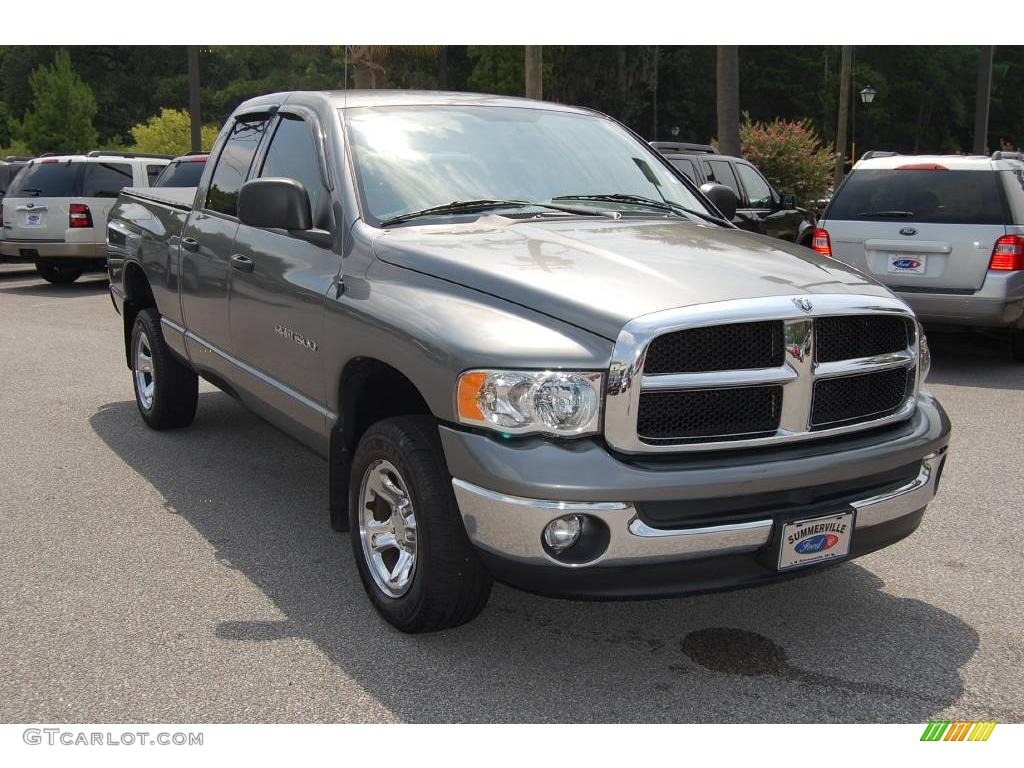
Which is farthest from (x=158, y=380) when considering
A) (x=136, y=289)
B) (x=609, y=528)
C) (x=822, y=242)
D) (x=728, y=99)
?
(x=728, y=99)

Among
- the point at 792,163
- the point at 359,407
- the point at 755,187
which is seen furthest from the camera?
the point at 792,163

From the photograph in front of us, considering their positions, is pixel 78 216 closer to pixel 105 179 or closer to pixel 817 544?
pixel 105 179

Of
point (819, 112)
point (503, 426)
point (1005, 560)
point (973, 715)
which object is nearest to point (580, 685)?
point (503, 426)

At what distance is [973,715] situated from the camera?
3.44m

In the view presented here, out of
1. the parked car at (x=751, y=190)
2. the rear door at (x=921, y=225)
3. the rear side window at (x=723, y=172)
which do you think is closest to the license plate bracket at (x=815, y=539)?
the rear door at (x=921, y=225)

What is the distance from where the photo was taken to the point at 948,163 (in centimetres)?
935

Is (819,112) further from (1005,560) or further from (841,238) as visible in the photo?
(1005,560)

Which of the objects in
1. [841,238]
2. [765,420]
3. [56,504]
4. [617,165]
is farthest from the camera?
[841,238]

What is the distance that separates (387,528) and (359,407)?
52cm

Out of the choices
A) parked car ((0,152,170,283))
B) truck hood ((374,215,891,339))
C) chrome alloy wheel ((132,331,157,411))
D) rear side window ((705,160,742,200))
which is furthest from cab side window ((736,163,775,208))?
truck hood ((374,215,891,339))

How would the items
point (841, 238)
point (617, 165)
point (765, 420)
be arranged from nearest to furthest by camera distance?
point (765, 420)
point (617, 165)
point (841, 238)

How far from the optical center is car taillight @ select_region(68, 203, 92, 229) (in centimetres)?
→ 1580

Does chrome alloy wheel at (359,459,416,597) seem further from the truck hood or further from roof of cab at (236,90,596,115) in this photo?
roof of cab at (236,90,596,115)
